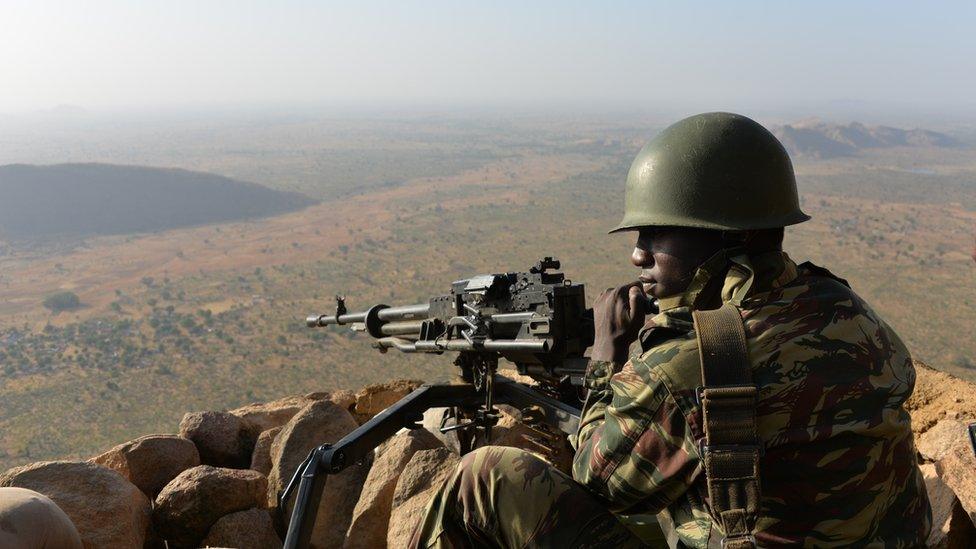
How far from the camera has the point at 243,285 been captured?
50156 mm

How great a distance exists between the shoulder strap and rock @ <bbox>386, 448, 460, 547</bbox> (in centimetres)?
232

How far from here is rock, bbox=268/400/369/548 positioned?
506 centimetres

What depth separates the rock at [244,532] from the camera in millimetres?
4961

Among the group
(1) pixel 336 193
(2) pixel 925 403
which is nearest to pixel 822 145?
(1) pixel 336 193

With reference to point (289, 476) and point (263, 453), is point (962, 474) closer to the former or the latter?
point (289, 476)

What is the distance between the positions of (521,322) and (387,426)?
101cm

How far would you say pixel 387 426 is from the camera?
176 inches

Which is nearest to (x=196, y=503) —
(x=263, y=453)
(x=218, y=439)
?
(x=263, y=453)

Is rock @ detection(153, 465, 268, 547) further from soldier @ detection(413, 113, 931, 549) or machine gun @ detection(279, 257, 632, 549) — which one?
soldier @ detection(413, 113, 931, 549)

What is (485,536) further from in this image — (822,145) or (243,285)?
(822,145)

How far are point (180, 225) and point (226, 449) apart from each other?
79744 mm

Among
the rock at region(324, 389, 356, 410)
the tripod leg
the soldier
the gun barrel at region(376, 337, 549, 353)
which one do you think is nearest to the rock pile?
the gun barrel at region(376, 337, 549, 353)

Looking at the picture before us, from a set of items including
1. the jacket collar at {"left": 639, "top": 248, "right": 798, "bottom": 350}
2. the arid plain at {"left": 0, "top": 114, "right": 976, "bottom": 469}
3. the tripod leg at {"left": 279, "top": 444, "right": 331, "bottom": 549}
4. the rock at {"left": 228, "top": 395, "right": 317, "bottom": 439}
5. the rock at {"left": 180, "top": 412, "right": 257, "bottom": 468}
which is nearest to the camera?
the jacket collar at {"left": 639, "top": 248, "right": 798, "bottom": 350}

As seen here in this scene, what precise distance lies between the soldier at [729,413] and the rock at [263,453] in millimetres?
3296
